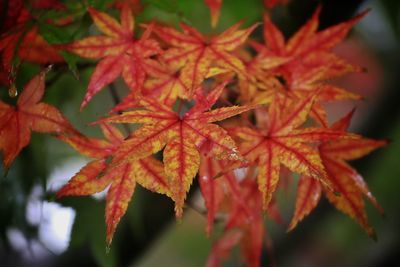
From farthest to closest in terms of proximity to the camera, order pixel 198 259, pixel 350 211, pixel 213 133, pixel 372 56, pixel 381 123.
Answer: pixel 198 259
pixel 372 56
pixel 381 123
pixel 350 211
pixel 213 133

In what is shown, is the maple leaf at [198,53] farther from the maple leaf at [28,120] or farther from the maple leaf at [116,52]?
the maple leaf at [28,120]

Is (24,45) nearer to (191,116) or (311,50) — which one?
(191,116)

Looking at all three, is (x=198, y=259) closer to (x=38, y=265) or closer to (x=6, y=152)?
(x=38, y=265)

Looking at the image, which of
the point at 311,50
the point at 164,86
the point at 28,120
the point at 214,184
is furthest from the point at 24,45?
the point at 311,50

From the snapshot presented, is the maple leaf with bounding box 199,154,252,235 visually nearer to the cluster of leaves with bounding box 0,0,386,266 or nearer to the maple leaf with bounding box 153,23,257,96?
the cluster of leaves with bounding box 0,0,386,266

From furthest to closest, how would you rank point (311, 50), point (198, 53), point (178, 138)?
point (311, 50)
point (198, 53)
point (178, 138)

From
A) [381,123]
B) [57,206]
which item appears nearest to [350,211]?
[57,206]

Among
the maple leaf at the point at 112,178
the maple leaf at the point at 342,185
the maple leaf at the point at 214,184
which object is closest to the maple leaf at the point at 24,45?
the maple leaf at the point at 112,178
